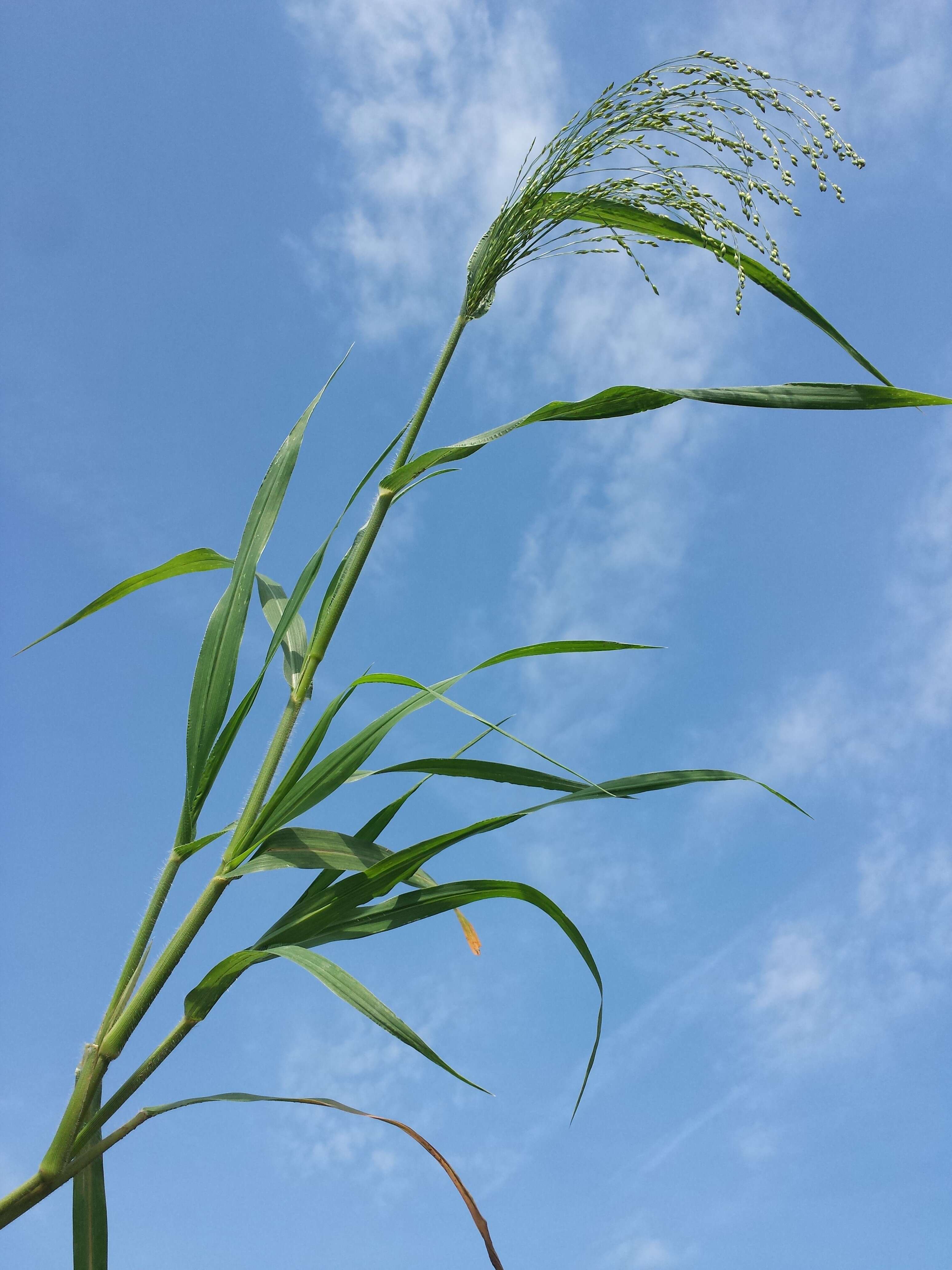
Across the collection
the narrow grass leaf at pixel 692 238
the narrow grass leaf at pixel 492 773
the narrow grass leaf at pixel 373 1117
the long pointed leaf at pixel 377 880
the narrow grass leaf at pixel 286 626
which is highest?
the narrow grass leaf at pixel 692 238

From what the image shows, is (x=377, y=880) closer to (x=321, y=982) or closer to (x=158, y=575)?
(x=321, y=982)

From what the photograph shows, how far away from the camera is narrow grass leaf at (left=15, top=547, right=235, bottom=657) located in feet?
4.15

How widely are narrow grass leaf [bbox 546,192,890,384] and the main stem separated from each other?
0.49m

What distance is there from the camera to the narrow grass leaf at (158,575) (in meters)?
1.26

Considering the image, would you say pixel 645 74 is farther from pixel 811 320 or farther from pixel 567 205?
pixel 811 320

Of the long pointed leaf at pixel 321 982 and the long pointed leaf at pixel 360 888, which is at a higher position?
the long pointed leaf at pixel 360 888

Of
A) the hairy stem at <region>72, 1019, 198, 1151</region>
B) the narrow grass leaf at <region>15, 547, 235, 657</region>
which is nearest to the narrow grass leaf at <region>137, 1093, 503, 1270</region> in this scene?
the hairy stem at <region>72, 1019, 198, 1151</region>

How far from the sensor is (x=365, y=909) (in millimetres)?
1053

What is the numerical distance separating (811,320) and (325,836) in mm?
959

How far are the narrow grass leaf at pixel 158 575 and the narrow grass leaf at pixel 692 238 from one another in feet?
2.33

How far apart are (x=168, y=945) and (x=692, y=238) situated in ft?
3.91

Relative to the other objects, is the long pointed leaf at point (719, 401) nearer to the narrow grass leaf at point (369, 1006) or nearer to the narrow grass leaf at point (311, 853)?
the narrow grass leaf at point (311, 853)

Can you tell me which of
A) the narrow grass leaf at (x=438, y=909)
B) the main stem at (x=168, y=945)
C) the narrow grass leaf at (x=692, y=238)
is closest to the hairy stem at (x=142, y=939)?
the main stem at (x=168, y=945)

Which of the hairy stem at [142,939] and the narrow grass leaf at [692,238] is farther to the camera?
the narrow grass leaf at [692,238]
